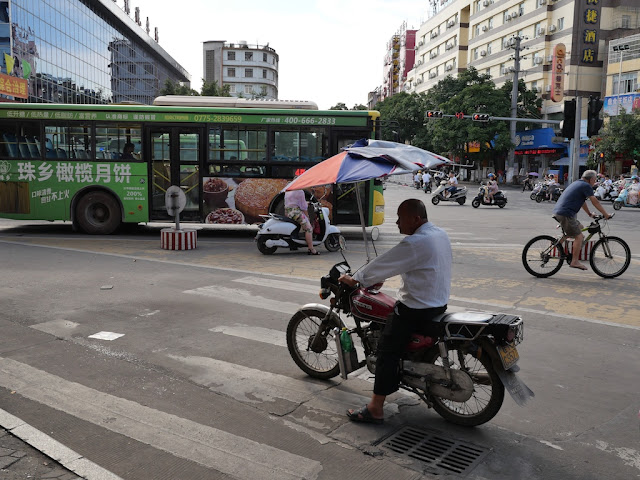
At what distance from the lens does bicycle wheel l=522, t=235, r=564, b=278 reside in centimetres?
947

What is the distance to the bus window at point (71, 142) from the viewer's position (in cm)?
1394

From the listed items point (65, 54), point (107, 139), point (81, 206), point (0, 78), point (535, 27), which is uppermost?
point (535, 27)

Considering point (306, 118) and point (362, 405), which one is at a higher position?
point (306, 118)

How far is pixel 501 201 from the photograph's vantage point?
88.7ft

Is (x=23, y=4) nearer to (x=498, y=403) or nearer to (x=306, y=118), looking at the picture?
(x=306, y=118)

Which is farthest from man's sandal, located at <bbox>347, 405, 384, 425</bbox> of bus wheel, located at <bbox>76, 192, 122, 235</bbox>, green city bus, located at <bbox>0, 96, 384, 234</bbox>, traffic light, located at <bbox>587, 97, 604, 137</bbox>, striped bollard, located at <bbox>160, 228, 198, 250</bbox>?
traffic light, located at <bbox>587, 97, 604, 137</bbox>

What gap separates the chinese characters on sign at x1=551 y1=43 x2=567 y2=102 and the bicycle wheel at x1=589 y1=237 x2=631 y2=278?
44480 millimetres

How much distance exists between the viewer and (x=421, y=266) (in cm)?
398

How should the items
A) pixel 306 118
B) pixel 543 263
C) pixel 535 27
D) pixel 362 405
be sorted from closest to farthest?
pixel 362 405 → pixel 543 263 → pixel 306 118 → pixel 535 27

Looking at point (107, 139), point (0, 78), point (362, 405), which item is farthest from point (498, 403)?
point (0, 78)

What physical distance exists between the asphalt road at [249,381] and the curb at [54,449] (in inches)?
0.9

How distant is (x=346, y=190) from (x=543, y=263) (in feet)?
18.2

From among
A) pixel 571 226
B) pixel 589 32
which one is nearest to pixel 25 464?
pixel 571 226

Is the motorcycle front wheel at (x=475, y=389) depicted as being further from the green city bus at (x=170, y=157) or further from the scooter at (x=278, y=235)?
the green city bus at (x=170, y=157)
